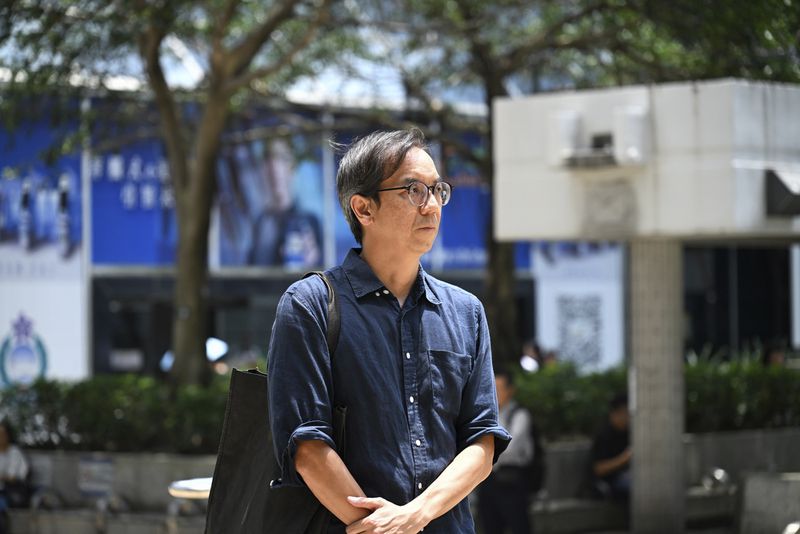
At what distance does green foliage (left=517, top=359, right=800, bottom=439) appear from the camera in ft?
46.9

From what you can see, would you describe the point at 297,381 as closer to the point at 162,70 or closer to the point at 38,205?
the point at 162,70

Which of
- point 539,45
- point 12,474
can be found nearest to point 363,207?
point 12,474

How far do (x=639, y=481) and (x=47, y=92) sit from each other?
7.89 metres

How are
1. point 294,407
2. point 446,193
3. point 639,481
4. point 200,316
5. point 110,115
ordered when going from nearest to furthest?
point 294,407 < point 446,193 < point 639,481 < point 200,316 < point 110,115

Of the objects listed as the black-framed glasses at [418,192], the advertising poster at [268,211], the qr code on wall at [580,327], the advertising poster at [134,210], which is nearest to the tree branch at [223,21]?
the black-framed glasses at [418,192]

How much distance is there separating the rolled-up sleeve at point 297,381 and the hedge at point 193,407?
9935 millimetres

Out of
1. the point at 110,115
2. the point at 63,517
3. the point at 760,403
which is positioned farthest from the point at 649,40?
the point at 63,517

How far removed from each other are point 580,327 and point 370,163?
29.9 meters

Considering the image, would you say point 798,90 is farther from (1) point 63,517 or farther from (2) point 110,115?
(2) point 110,115

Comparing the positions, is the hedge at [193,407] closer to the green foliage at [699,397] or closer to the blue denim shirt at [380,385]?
the green foliage at [699,397]

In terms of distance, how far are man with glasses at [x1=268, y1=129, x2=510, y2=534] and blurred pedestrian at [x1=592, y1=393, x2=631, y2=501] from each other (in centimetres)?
939

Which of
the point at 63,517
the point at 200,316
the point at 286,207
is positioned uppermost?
the point at 286,207

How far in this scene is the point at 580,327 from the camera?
109 ft

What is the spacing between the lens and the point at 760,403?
15.6 m
